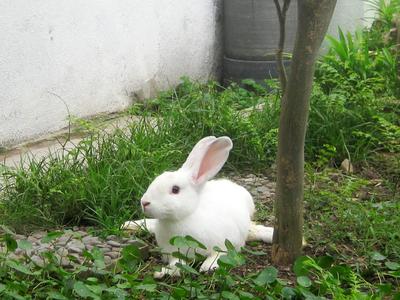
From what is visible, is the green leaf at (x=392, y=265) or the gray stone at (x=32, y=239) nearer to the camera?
the green leaf at (x=392, y=265)

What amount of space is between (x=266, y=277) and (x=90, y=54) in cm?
381

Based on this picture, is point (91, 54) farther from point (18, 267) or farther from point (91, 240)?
point (18, 267)

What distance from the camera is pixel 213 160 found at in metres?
4.18

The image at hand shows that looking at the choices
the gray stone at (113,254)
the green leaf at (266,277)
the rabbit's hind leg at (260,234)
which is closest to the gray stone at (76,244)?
the gray stone at (113,254)

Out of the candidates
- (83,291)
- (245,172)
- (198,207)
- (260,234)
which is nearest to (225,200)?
(198,207)

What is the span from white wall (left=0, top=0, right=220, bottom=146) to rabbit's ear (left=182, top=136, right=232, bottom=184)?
2497 mm

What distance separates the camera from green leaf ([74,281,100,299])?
11.3 ft

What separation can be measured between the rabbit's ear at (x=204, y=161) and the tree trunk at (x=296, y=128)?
0.34m

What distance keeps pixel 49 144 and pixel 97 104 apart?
0.93 m

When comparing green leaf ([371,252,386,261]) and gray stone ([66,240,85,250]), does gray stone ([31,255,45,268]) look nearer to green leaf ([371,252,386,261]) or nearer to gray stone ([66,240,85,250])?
gray stone ([66,240,85,250])

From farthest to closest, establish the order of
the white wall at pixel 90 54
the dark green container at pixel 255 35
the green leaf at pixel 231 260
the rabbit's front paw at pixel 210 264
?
the dark green container at pixel 255 35 < the white wall at pixel 90 54 < the rabbit's front paw at pixel 210 264 < the green leaf at pixel 231 260

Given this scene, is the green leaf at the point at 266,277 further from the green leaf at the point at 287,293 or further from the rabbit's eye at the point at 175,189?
the rabbit's eye at the point at 175,189

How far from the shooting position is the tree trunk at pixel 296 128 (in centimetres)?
375

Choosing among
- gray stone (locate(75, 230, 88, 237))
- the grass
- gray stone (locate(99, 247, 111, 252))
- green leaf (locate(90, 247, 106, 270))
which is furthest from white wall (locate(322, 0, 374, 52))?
green leaf (locate(90, 247, 106, 270))
